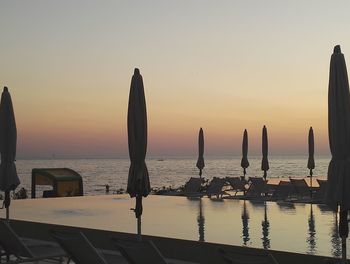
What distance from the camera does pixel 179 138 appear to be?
4881 cm

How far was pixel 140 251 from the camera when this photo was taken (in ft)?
18.0

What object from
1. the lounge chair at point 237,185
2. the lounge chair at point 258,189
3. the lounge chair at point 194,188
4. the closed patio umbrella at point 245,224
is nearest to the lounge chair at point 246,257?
the closed patio umbrella at point 245,224

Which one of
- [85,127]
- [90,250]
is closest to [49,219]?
[90,250]

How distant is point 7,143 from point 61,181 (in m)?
8.17

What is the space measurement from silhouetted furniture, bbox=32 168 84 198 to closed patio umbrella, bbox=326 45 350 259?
12412 mm

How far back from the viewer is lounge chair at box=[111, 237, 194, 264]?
542 cm

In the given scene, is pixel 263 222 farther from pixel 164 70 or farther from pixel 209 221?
pixel 164 70

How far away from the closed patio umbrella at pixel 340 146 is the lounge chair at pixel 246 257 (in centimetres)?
105

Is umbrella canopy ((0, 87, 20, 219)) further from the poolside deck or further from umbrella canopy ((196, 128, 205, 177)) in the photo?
umbrella canopy ((196, 128, 205, 177))

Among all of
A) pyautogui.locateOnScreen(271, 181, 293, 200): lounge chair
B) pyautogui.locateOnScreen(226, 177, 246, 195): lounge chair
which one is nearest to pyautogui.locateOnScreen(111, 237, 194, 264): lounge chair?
pyautogui.locateOnScreen(271, 181, 293, 200): lounge chair

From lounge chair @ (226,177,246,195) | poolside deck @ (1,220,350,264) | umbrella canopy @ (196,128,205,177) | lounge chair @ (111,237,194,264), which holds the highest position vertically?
umbrella canopy @ (196,128,205,177)

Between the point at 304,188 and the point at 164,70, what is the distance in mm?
7251

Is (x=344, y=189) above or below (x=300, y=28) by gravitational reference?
below

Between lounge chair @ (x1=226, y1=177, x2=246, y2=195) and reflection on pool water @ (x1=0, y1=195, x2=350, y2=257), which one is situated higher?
lounge chair @ (x1=226, y1=177, x2=246, y2=195)
